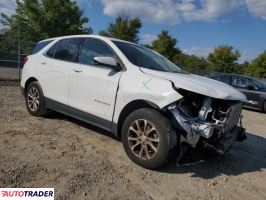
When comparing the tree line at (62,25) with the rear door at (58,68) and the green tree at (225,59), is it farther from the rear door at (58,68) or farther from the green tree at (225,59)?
the rear door at (58,68)

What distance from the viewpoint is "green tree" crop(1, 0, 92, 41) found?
1266 inches

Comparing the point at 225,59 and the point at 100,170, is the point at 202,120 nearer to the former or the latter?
the point at 100,170

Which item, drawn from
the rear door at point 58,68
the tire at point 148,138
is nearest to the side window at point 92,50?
the rear door at point 58,68

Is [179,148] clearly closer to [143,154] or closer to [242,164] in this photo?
[143,154]

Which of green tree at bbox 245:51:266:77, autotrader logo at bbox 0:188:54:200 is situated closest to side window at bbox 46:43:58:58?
autotrader logo at bbox 0:188:54:200

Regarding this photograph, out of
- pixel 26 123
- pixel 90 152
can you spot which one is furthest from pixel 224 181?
pixel 26 123

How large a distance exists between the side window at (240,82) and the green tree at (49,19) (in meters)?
22.6

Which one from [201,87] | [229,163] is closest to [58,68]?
[201,87]

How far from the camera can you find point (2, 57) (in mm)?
14711

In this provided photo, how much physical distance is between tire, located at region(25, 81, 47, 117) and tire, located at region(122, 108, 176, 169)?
8.06 feet

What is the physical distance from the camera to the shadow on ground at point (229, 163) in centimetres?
448

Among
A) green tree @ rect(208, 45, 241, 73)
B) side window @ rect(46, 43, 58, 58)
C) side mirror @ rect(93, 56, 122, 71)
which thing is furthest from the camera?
green tree @ rect(208, 45, 241, 73)

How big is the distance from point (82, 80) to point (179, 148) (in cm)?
207

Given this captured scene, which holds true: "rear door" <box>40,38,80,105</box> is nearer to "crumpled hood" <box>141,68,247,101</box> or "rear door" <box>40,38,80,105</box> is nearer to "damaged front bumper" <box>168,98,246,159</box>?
"crumpled hood" <box>141,68,247,101</box>
